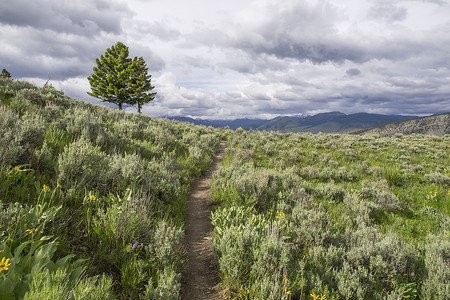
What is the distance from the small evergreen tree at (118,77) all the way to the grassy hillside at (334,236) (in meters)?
31.2

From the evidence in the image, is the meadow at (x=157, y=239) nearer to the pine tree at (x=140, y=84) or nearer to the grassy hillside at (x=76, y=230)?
the grassy hillside at (x=76, y=230)

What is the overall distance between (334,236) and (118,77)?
124ft

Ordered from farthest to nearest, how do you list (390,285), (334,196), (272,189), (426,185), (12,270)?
1. (426,185)
2. (334,196)
3. (272,189)
4. (390,285)
5. (12,270)

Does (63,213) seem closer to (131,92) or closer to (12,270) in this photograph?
(12,270)

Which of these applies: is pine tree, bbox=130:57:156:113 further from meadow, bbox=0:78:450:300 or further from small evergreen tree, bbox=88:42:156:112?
meadow, bbox=0:78:450:300

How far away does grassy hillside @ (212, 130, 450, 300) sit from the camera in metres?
3.16

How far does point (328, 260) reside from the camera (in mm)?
3623

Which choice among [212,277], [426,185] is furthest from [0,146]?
[426,185]

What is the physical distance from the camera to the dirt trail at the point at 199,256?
342 cm

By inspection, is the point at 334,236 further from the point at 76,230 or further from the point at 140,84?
the point at 140,84

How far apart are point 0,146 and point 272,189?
646 cm

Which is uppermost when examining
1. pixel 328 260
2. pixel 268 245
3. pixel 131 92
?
pixel 131 92

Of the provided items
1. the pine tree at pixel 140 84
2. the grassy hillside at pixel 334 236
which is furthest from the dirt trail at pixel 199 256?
the pine tree at pixel 140 84

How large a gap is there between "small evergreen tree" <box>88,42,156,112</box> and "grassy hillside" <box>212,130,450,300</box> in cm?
3118
